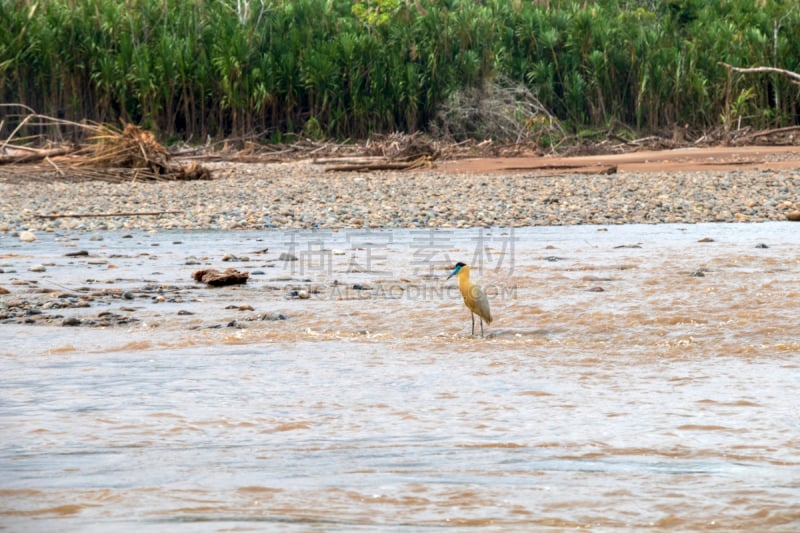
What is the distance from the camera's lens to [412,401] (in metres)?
4.39

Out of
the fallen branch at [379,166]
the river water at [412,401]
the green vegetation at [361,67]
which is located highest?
the green vegetation at [361,67]

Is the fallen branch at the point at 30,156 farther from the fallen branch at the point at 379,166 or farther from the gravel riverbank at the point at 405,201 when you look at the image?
the fallen branch at the point at 379,166

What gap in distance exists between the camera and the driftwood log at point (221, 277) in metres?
7.76

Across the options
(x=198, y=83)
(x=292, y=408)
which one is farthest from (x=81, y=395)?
(x=198, y=83)

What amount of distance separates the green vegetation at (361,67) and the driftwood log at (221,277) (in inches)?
625

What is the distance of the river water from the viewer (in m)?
3.05

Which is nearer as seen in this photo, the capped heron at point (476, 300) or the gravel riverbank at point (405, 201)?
the capped heron at point (476, 300)

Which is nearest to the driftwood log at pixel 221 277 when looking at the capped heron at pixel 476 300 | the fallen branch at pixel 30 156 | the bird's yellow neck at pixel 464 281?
the bird's yellow neck at pixel 464 281

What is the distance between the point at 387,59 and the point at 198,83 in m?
3.77

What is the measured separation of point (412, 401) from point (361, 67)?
65.3 feet

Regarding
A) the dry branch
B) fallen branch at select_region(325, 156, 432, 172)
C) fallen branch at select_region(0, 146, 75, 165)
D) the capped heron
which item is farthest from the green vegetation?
the capped heron

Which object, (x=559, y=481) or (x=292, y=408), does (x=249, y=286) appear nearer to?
(x=292, y=408)

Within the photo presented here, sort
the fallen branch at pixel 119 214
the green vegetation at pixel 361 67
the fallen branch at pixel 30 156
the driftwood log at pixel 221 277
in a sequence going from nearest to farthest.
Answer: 1. the driftwood log at pixel 221 277
2. the fallen branch at pixel 119 214
3. the fallen branch at pixel 30 156
4. the green vegetation at pixel 361 67

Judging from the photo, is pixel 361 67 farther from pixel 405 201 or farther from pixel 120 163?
pixel 405 201
